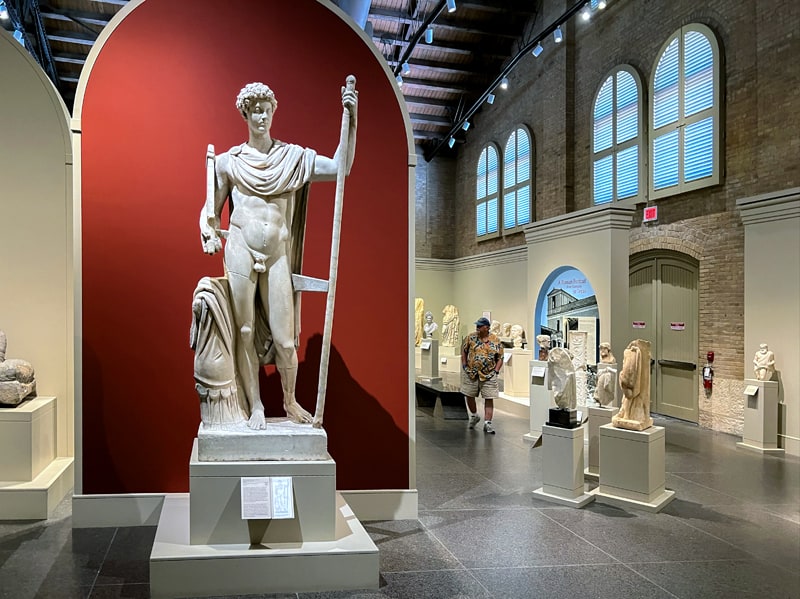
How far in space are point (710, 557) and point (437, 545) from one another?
169 cm

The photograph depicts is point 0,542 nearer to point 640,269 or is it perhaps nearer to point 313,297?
point 313,297

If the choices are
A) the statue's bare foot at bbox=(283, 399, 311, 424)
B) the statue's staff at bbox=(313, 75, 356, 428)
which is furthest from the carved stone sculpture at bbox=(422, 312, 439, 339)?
the statue's staff at bbox=(313, 75, 356, 428)

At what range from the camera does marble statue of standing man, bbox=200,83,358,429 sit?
3805 millimetres

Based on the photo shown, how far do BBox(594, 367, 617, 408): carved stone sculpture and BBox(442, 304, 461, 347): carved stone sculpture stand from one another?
11.2 meters

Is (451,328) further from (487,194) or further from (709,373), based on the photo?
(709,373)

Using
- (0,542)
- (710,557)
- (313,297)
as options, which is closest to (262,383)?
(313,297)

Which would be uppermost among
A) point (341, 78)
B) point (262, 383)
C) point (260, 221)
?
point (341, 78)

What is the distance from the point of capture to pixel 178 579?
3350mm

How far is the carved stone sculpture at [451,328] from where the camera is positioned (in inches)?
705

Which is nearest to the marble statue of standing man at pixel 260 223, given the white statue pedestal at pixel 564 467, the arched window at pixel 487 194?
the white statue pedestal at pixel 564 467

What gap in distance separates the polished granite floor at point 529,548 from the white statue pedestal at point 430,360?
5.78 meters

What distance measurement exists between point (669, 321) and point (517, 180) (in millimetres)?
6452

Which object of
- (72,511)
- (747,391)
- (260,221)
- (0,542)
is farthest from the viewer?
(747,391)

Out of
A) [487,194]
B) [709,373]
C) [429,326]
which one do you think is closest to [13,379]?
[709,373]
